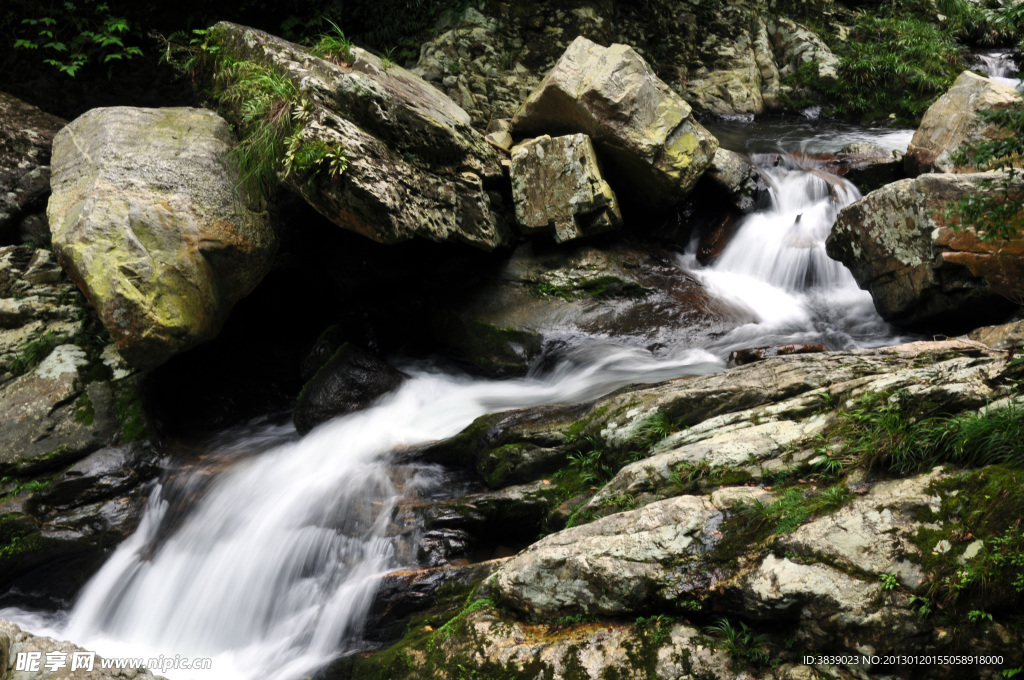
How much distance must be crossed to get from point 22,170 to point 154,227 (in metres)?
2.95

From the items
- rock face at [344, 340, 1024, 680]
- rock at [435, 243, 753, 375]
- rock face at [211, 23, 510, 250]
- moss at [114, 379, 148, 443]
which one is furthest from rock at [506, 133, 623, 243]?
moss at [114, 379, 148, 443]

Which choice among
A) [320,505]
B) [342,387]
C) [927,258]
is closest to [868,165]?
[927,258]

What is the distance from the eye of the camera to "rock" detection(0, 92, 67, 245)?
6984 millimetres

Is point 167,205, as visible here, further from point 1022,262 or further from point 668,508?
point 1022,262

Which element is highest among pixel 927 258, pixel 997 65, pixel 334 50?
pixel 997 65

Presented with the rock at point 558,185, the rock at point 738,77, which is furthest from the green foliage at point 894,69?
the rock at point 558,185

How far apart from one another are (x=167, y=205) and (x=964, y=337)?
289 inches

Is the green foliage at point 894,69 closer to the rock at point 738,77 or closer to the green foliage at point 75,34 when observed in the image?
the rock at point 738,77

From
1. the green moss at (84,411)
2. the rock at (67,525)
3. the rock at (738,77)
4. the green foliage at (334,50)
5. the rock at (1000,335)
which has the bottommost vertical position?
the rock at (67,525)

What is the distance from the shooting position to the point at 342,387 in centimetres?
675

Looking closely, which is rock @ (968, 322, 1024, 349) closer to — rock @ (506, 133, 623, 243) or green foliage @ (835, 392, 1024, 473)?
green foliage @ (835, 392, 1024, 473)

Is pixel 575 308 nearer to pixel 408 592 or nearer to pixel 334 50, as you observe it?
pixel 408 592

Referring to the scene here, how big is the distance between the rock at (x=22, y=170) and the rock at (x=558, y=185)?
571 cm

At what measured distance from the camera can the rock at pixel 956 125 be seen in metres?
6.86
